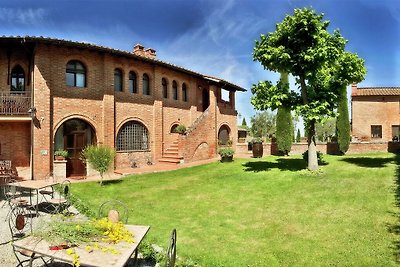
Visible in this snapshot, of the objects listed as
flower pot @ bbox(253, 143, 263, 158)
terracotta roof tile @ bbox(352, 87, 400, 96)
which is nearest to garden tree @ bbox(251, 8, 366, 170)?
flower pot @ bbox(253, 143, 263, 158)

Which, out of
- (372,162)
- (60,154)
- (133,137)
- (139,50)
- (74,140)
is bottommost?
(372,162)

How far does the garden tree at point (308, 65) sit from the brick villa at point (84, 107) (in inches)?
294

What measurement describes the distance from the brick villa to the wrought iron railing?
4 cm

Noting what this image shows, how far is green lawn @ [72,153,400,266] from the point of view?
5.98 metres

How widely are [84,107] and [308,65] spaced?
11639mm

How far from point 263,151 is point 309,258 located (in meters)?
18.1

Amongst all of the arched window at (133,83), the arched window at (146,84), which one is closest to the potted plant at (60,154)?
the arched window at (133,83)

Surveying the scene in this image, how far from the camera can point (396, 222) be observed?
7.17m

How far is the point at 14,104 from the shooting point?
50.0 ft

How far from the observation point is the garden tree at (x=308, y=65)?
1321 cm

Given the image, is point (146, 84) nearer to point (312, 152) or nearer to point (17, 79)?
point (17, 79)

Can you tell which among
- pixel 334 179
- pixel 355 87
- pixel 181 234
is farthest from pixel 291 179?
pixel 355 87

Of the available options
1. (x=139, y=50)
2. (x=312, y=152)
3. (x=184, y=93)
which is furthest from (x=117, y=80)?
(x=312, y=152)

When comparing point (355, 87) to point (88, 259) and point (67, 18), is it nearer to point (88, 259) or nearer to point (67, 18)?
point (67, 18)
